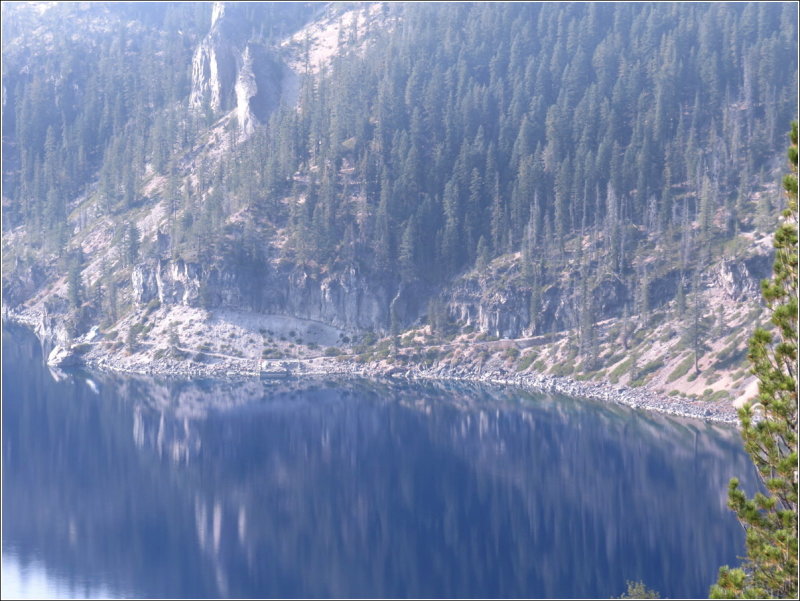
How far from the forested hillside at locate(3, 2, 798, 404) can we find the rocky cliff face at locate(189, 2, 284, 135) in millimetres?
639

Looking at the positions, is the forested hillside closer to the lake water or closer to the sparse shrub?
the sparse shrub

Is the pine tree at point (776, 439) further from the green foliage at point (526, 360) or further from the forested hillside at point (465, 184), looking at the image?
the green foliage at point (526, 360)

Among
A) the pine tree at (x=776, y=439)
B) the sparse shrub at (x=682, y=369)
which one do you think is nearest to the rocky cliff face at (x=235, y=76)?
the sparse shrub at (x=682, y=369)

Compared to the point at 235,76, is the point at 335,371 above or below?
below

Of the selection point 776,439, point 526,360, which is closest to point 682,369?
point 526,360

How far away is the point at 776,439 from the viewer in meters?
25.4

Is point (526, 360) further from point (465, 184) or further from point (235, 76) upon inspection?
point (235, 76)

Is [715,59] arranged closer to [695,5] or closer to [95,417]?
[695,5]

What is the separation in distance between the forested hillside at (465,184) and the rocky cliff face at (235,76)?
0.64 meters

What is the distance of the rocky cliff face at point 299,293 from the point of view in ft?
429

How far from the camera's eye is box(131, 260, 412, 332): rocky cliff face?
13088 cm

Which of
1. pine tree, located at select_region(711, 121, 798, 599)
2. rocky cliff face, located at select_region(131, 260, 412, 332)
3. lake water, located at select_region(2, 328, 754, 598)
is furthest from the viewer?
rocky cliff face, located at select_region(131, 260, 412, 332)

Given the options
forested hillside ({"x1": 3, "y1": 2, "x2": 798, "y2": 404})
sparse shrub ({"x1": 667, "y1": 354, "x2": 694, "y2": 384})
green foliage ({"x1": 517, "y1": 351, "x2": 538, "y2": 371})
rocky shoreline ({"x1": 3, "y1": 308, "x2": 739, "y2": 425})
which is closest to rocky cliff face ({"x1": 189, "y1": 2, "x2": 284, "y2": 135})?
forested hillside ({"x1": 3, "y1": 2, "x2": 798, "y2": 404})

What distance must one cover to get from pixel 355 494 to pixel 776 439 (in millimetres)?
51951
